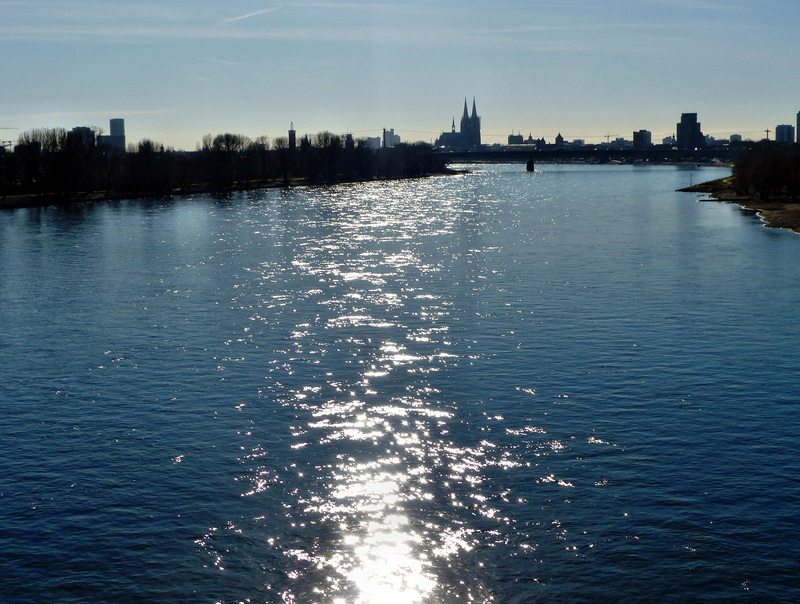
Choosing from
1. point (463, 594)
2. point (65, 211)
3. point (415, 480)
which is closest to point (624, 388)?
point (415, 480)

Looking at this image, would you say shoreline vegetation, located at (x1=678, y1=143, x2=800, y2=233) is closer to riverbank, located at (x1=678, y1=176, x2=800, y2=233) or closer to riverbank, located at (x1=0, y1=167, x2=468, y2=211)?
riverbank, located at (x1=678, y1=176, x2=800, y2=233)

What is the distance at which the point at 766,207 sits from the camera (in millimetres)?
92062

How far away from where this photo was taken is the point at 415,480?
68.2ft

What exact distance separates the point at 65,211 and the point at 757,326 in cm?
9483

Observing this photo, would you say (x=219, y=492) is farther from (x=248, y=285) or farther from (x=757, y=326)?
(x=248, y=285)

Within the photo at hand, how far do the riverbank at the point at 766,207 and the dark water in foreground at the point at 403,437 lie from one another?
2680cm

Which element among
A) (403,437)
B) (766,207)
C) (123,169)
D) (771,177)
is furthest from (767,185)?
(123,169)

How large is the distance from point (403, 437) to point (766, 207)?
7946 centimetres

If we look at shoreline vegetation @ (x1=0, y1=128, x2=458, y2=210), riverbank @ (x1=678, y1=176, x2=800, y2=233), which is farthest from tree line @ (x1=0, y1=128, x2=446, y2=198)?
riverbank @ (x1=678, y1=176, x2=800, y2=233)

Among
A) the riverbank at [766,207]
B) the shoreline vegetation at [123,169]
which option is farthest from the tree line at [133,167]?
the riverbank at [766,207]

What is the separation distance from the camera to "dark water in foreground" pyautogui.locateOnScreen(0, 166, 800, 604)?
16703 millimetres

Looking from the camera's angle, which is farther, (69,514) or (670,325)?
(670,325)

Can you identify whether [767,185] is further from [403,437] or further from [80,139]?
[80,139]

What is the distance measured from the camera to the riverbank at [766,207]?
7531 centimetres
